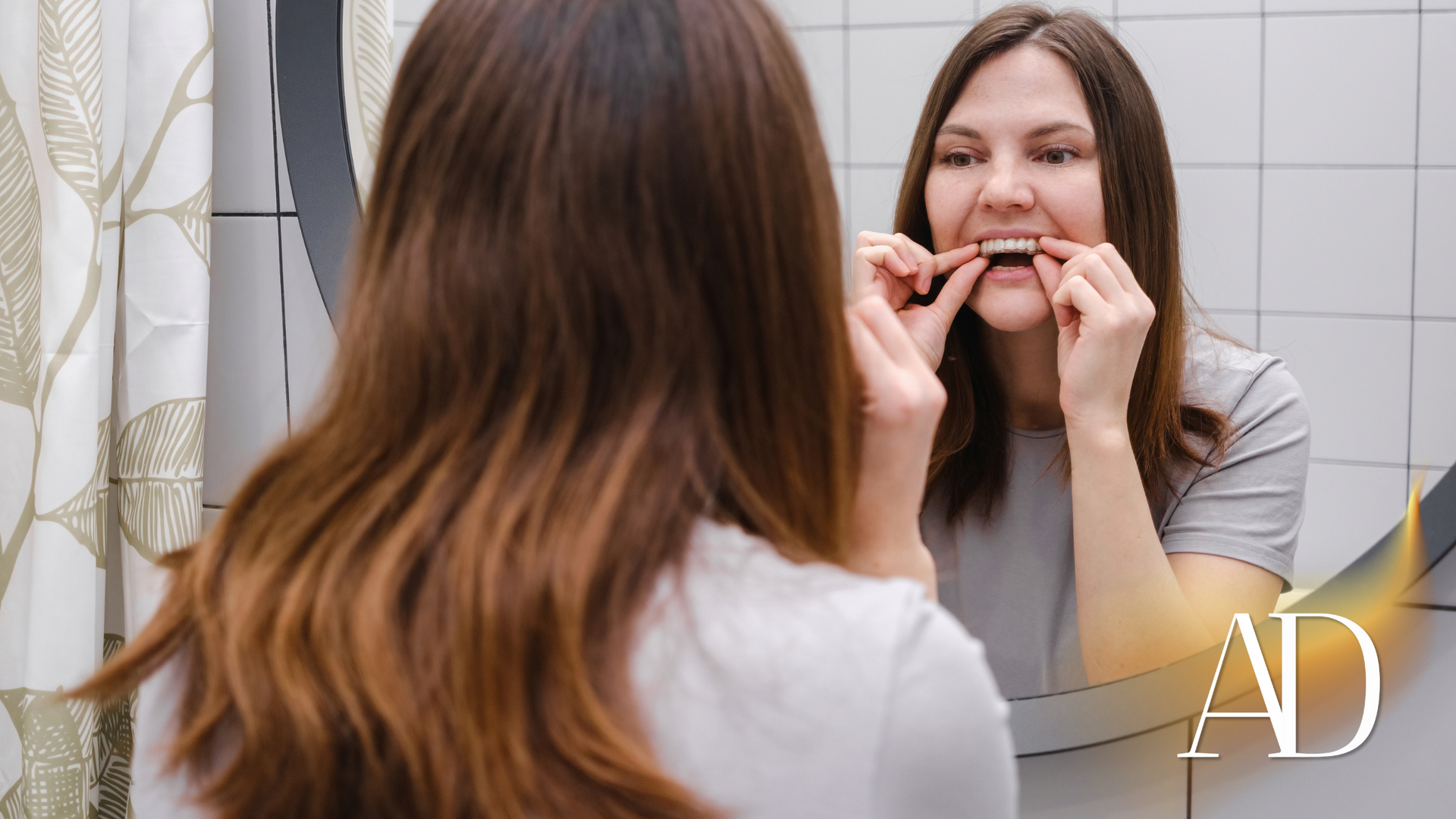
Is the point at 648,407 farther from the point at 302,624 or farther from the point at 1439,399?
the point at 1439,399

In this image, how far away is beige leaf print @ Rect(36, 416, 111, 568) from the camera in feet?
2.73

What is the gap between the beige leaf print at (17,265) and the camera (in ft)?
2.79

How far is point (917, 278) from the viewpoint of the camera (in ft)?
2.68

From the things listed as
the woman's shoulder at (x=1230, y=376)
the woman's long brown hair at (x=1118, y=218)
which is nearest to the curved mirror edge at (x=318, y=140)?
the woman's long brown hair at (x=1118, y=218)

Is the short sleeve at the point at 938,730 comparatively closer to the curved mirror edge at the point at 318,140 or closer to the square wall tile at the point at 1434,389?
the square wall tile at the point at 1434,389

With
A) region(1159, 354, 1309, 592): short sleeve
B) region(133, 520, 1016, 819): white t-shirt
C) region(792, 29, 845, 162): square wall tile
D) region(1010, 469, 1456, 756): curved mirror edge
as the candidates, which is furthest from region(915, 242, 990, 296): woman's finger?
region(133, 520, 1016, 819): white t-shirt

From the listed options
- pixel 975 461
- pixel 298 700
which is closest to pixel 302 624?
pixel 298 700

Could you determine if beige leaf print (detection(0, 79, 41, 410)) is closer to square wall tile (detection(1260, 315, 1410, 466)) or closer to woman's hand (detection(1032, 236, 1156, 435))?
woman's hand (detection(1032, 236, 1156, 435))

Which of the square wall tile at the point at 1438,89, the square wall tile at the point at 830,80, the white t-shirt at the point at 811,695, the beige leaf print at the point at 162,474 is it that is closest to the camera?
the white t-shirt at the point at 811,695

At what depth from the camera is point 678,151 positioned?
16.2 inches

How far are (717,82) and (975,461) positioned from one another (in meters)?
0.51

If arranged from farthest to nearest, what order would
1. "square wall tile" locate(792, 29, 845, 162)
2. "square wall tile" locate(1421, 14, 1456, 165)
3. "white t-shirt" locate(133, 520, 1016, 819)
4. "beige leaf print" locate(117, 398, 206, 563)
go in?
1. "beige leaf print" locate(117, 398, 206, 563)
2. "square wall tile" locate(792, 29, 845, 162)
3. "square wall tile" locate(1421, 14, 1456, 165)
4. "white t-shirt" locate(133, 520, 1016, 819)

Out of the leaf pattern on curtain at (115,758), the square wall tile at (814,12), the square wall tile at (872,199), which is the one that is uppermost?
the square wall tile at (814,12)

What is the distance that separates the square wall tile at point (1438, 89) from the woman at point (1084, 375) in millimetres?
155
